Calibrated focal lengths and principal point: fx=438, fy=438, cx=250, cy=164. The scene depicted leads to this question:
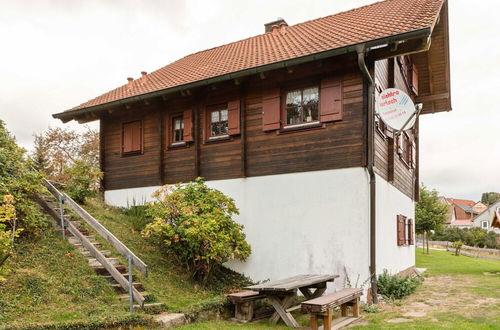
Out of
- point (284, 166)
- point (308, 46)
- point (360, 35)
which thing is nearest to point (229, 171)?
point (284, 166)

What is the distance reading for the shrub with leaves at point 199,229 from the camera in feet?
31.0

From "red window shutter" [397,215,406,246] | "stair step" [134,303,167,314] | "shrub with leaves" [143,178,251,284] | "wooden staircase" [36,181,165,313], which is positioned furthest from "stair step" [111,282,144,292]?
"red window shutter" [397,215,406,246]

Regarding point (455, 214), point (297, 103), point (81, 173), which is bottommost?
point (455, 214)

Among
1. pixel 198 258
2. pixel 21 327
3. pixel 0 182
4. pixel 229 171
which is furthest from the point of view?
pixel 229 171

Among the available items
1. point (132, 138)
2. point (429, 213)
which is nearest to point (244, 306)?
point (132, 138)

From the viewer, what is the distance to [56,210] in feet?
34.1

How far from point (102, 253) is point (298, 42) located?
755 centimetres

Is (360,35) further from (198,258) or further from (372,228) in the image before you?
(198,258)

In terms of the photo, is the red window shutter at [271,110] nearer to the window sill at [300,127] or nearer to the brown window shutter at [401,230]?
the window sill at [300,127]

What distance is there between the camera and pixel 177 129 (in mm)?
13508

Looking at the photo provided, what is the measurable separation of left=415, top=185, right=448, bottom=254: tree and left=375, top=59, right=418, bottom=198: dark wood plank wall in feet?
42.1

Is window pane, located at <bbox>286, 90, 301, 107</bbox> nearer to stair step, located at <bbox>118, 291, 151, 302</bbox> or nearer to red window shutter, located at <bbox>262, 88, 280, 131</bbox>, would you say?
red window shutter, located at <bbox>262, 88, 280, 131</bbox>

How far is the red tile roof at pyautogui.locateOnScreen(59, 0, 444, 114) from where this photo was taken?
1028cm

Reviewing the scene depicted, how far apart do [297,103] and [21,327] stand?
7723 mm
